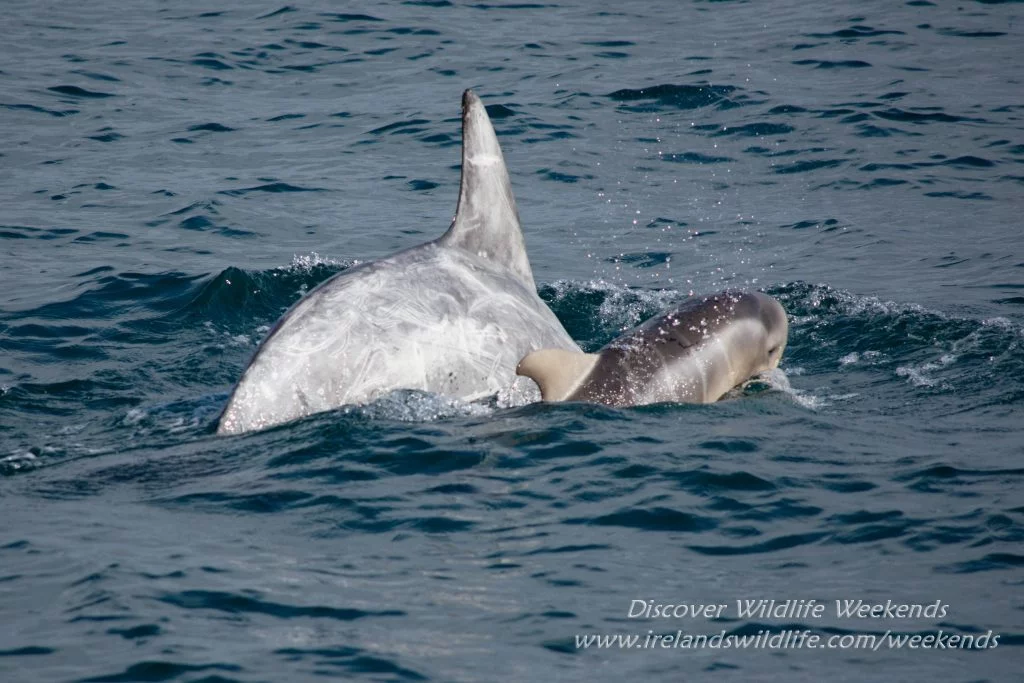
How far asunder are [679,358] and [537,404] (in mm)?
1330

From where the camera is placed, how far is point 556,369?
1102cm

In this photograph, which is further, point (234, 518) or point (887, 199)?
point (887, 199)

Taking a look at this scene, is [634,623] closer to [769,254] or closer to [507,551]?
[507,551]

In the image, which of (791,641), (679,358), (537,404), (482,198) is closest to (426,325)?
(537,404)

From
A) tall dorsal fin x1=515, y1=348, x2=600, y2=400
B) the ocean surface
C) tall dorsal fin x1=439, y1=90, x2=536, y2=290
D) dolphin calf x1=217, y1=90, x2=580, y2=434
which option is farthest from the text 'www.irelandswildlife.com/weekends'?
tall dorsal fin x1=439, y1=90, x2=536, y2=290

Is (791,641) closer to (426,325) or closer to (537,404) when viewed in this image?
(537,404)

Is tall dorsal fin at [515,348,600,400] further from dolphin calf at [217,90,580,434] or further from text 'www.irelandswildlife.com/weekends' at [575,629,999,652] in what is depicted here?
text 'www.irelandswildlife.com/weekends' at [575,629,999,652]

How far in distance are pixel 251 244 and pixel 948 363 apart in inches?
401

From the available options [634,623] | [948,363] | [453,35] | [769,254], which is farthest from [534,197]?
[634,623]

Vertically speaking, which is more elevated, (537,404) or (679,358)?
(679,358)

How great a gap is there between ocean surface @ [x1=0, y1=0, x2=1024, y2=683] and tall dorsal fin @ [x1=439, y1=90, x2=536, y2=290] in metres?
1.96

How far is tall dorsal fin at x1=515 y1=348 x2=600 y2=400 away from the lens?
10.8 m

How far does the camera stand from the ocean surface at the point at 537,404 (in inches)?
300

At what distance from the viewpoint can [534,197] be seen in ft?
70.7
